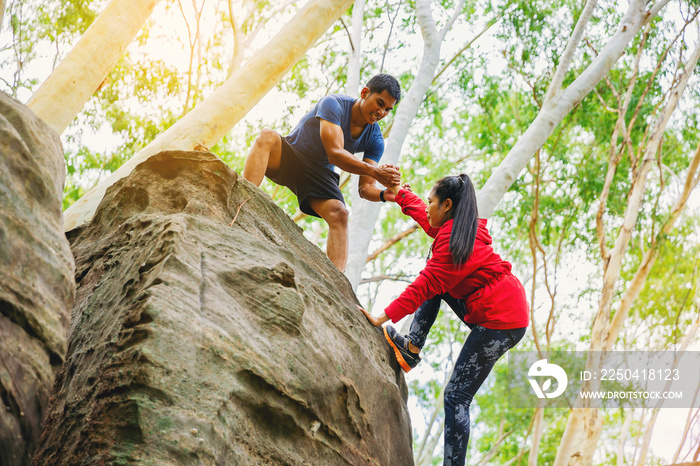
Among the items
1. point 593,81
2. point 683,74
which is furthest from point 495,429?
point 593,81

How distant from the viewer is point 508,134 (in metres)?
11.4

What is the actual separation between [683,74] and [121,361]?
10719 millimetres

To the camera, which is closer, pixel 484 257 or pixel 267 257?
pixel 267 257

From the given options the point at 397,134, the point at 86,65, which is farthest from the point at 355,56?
the point at 86,65

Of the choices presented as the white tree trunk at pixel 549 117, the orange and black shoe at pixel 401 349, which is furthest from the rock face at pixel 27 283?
the white tree trunk at pixel 549 117

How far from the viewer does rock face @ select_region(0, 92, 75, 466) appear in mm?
1727

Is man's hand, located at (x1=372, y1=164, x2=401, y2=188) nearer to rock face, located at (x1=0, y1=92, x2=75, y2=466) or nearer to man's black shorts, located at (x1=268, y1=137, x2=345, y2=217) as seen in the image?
man's black shorts, located at (x1=268, y1=137, x2=345, y2=217)

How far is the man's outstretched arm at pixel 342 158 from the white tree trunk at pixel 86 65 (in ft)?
7.23

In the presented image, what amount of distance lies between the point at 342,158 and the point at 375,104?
49 cm

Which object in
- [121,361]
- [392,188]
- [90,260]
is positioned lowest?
[121,361]

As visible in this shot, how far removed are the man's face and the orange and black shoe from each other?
1.42m

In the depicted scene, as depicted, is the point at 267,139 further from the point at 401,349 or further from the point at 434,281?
the point at 401,349

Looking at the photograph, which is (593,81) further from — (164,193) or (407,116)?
(164,193)

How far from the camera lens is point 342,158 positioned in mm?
3674
